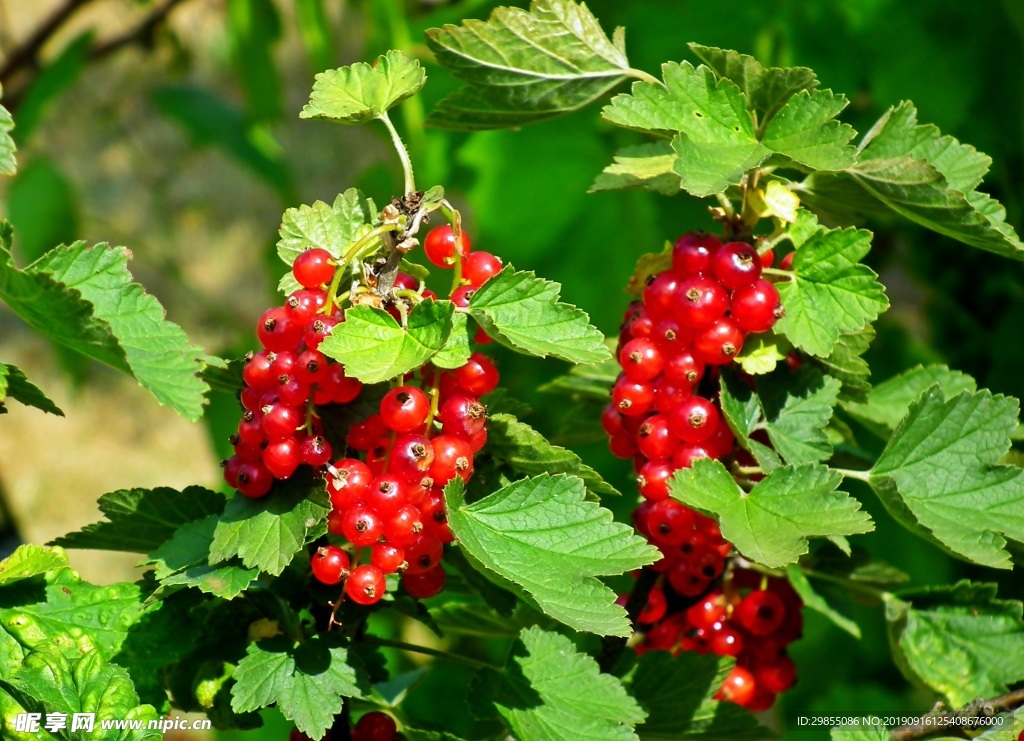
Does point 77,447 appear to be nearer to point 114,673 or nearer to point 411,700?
point 411,700

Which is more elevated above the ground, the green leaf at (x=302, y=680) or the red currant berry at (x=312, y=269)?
the red currant berry at (x=312, y=269)

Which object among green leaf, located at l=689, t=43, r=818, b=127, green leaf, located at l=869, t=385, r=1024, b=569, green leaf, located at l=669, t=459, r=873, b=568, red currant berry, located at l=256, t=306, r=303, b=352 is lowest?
green leaf, located at l=869, t=385, r=1024, b=569

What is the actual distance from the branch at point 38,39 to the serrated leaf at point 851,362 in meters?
1.55

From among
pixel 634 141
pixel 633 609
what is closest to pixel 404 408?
pixel 633 609

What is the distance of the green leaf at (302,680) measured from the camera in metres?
0.65

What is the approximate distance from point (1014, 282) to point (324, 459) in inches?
52.6

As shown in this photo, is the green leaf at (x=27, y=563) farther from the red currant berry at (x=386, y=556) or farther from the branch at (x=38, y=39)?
the branch at (x=38, y=39)

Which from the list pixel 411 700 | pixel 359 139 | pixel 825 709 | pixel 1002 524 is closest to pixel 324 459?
pixel 1002 524

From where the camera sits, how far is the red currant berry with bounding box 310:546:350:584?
0.69 metres

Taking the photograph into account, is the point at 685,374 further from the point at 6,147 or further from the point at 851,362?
the point at 6,147

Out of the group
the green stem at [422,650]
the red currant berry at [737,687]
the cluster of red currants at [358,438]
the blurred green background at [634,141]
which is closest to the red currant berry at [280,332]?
the cluster of red currants at [358,438]

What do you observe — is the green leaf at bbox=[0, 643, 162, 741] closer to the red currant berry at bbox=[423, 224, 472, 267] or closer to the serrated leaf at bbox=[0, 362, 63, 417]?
the serrated leaf at bbox=[0, 362, 63, 417]

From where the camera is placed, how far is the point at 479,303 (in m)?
0.69

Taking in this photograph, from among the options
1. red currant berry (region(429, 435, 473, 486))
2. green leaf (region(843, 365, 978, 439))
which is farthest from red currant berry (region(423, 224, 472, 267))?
green leaf (region(843, 365, 978, 439))
